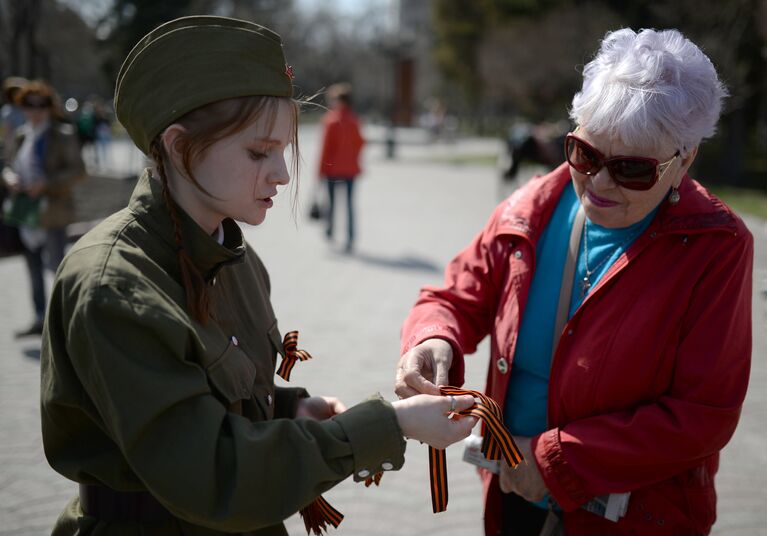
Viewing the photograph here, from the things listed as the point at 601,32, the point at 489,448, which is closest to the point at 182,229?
the point at 489,448

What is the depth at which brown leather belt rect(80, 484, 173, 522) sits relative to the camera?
5.24 feet

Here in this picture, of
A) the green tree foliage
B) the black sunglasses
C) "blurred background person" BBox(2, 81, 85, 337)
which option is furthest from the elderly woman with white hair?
the green tree foliage

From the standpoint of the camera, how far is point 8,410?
15.9 ft

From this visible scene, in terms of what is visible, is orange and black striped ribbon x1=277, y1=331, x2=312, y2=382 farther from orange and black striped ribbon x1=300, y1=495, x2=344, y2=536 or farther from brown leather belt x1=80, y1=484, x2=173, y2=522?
brown leather belt x1=80, y1=484, x2=173, y2=522

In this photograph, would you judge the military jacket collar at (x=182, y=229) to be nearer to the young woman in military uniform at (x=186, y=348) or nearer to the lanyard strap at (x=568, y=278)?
the young woman in military uniform at (x=186, y=348)

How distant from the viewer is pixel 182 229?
158cm

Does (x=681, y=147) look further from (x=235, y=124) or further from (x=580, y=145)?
(x=235, y=124)

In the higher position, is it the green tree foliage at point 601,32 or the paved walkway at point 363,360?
the green tree foliage at point 601,32

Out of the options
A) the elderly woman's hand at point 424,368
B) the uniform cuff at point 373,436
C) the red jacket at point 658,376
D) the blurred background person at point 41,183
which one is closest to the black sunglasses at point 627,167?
the red jacket at point 658,376

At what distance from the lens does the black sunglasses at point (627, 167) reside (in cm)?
196

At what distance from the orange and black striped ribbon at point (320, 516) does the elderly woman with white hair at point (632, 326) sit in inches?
15.4

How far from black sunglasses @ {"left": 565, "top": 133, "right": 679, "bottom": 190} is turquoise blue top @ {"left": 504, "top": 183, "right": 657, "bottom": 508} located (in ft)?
0.60

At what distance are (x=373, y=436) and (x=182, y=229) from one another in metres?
0.62

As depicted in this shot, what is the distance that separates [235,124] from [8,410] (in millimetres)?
4209
